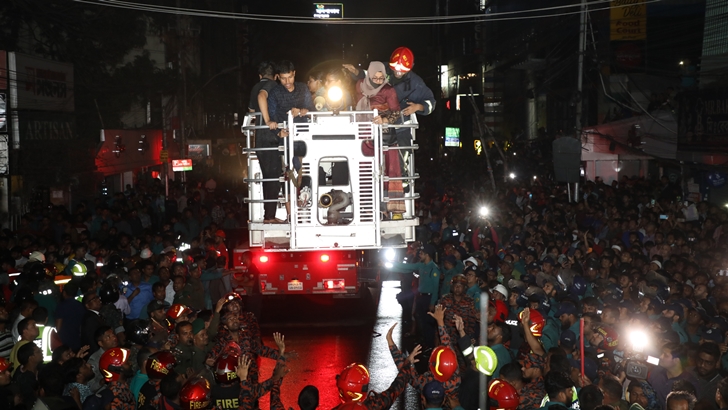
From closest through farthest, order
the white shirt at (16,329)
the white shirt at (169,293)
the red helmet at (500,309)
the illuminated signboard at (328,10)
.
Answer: the white shirt at (16,329)
the red helmet at (500,309)
the white shirt at (169,293)
the illuminated signboard at (328,10)

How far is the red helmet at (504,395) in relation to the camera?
6.91m

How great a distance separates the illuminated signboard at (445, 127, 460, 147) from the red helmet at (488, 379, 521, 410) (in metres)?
55.9

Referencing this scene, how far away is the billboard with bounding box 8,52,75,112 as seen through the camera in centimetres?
2206

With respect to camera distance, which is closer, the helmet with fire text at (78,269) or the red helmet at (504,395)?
the red helmet at (504,395)

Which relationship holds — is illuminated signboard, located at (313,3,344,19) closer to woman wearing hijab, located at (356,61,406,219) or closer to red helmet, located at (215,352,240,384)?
woman wearing hijab, located at (356,61,406,219)

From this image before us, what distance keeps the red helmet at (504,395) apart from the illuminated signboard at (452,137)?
2201 inches

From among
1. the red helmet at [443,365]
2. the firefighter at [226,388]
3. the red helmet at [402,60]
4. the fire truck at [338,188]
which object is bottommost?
the firefighter at [226,388]

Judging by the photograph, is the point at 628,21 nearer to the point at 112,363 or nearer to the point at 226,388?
the point at 226,388

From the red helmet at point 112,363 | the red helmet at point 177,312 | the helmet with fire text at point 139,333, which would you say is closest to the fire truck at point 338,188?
the red helmet at point 177,312

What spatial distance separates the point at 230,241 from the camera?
78.2 feet

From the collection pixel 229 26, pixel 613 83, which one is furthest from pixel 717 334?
pixel 229 26

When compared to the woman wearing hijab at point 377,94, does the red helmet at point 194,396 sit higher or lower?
lower

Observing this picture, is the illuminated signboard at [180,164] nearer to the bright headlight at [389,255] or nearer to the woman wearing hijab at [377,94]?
the bright headlight at [389,255]

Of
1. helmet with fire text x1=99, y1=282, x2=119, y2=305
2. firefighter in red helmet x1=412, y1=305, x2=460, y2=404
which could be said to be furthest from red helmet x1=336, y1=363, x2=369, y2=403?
helmet with fire text x1=99, y1=282, x2=119, y2=305
